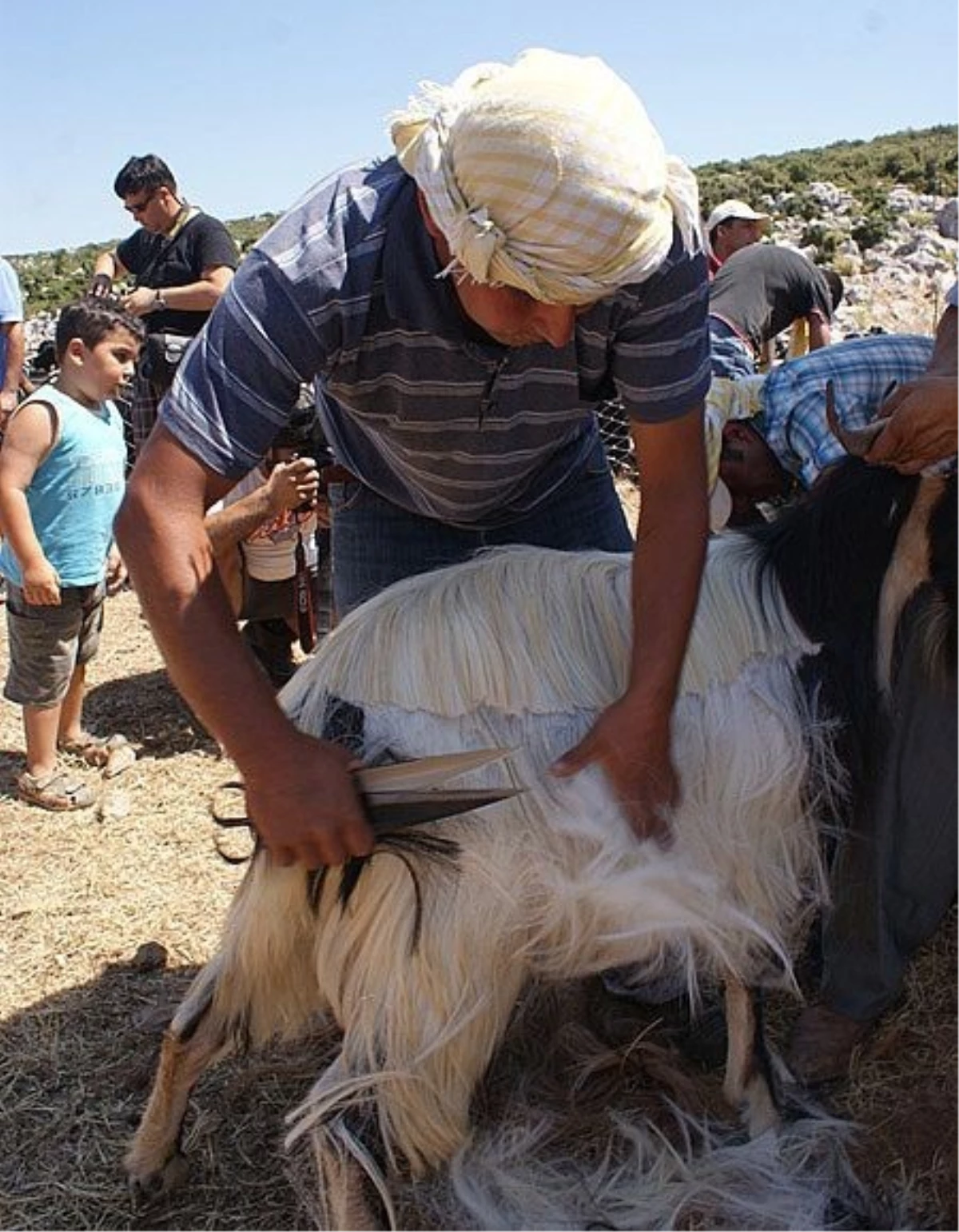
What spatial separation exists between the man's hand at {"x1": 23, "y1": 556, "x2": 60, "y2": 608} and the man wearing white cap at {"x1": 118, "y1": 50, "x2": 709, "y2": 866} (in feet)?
6.62

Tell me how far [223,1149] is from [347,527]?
1.24 meters

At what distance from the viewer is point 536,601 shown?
2.20 m

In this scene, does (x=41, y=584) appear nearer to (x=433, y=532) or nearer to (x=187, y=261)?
(x=433, y=532)

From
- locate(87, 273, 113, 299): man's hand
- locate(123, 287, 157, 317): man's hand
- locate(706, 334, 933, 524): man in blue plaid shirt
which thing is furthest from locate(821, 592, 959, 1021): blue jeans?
locate(87, 273, 113, 299): man's hand

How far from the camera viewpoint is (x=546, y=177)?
1.63 m

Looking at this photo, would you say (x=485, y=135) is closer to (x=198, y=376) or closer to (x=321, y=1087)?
(x=198, y=376)

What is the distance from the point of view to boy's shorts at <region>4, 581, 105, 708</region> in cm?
421

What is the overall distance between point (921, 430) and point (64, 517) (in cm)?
294

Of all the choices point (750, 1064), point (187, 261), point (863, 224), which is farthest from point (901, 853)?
point (863, 224)

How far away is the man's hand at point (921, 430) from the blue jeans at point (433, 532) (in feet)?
1.94

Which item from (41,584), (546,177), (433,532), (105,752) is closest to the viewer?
(546,177)

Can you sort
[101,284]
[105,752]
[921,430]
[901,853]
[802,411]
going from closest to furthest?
[921,430] < [901,853] < [802,411] < [105,752] < [101,284]

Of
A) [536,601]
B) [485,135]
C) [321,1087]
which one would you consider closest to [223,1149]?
[321,1087]

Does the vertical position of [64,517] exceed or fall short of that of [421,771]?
it falls short
